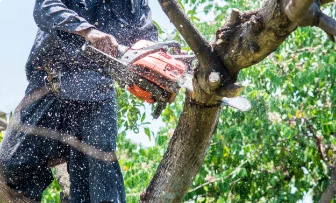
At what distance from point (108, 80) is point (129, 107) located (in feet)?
5.56

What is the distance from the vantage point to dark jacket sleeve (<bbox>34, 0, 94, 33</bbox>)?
10.1 feet

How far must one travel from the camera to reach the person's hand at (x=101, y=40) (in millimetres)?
3078

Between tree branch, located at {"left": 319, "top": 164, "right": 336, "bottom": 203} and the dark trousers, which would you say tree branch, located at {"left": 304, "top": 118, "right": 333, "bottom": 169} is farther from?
the dark trousers

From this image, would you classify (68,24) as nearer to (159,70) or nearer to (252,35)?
(159,70)

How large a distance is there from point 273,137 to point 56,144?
14.0 feet

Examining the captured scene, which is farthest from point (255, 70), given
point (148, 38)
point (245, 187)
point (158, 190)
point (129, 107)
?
point (158, 190)

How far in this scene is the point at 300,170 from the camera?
7883mm

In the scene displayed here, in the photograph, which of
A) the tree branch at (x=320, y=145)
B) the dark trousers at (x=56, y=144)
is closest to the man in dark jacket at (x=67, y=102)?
the dark trousers at (x=56, y=144)

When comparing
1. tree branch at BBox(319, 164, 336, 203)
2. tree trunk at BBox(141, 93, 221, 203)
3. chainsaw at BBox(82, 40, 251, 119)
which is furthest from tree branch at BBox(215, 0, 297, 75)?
tree branch at BBox(319, 164, 336, 203)

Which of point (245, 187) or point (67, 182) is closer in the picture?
point (67, 182)

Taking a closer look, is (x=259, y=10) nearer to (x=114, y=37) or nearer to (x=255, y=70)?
(x=114, y=37)

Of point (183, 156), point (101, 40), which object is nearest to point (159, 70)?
point (101, 40)

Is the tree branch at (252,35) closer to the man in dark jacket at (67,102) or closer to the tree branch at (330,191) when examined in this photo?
the man in dark jacket at (67,102)

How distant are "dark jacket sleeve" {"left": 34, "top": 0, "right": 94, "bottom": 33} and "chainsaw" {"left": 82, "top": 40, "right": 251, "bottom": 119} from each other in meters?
0.11
